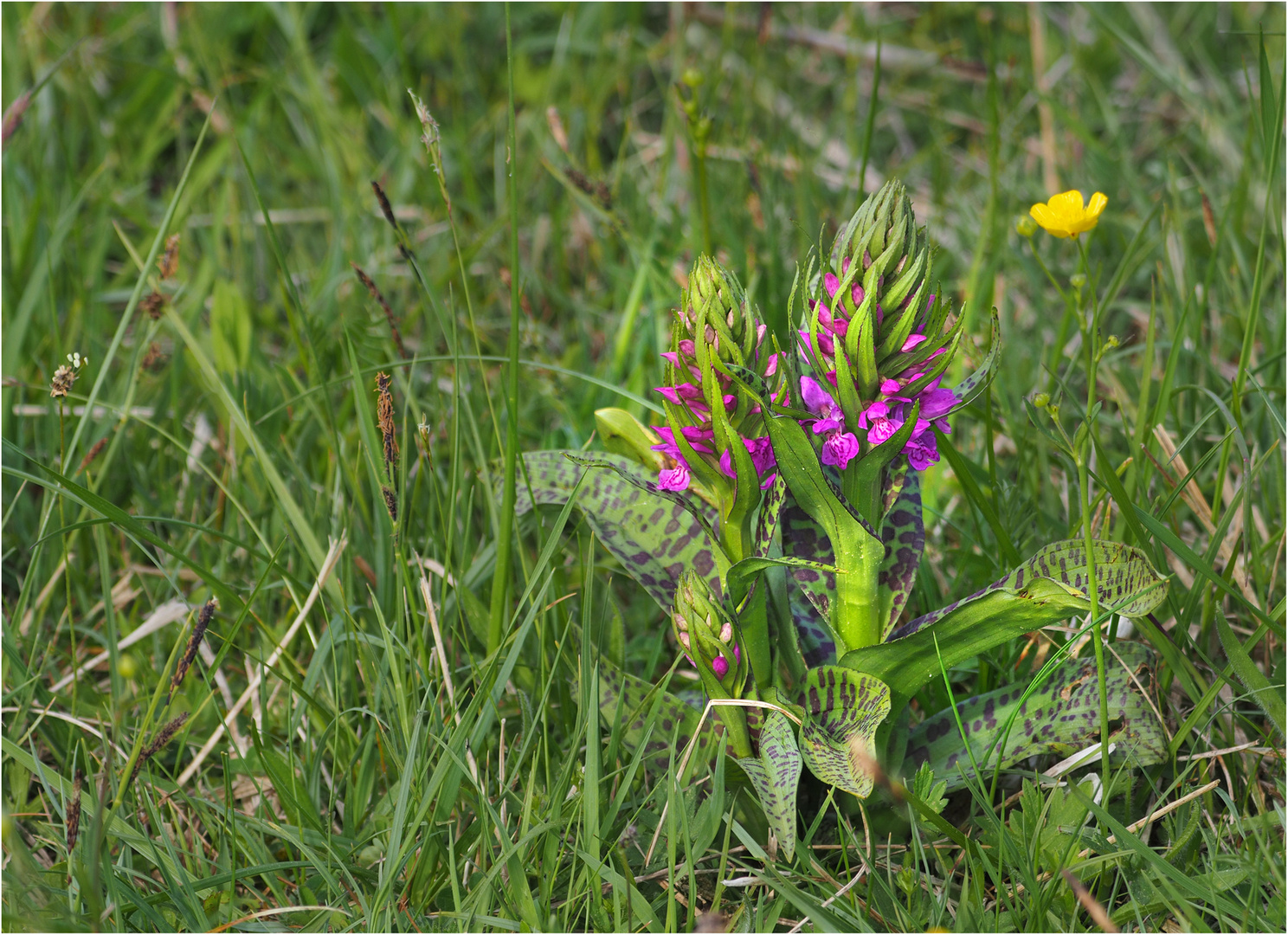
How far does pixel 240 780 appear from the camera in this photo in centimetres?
178

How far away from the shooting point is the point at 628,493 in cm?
158

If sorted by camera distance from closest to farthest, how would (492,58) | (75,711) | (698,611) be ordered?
(698,611)
(75,711)
(492,58)

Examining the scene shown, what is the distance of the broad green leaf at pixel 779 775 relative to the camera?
4.24 ft

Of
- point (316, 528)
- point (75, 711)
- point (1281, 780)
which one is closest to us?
point (1281, 780)

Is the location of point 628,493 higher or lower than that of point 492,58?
lower

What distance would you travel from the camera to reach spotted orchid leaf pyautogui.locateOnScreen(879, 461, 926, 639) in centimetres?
143

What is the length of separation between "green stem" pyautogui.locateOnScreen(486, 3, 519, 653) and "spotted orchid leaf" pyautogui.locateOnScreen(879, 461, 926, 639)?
0.56 meters

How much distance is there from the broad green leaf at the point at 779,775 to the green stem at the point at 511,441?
484 millimetres

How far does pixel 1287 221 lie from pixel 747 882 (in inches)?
89.2

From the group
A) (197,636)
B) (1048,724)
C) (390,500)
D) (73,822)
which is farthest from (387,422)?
(1048,724)

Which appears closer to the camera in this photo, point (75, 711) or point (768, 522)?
point (768, 522)

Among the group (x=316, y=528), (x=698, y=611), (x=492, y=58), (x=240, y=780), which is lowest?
(x=240, y=780)

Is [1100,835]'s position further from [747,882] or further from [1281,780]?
[747,882]

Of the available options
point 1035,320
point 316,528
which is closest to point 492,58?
point 1035,320
